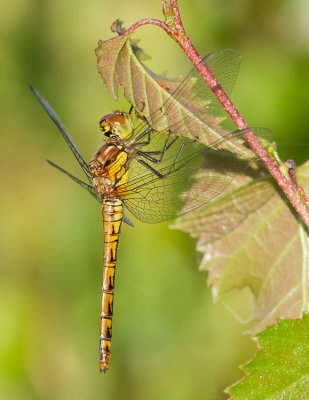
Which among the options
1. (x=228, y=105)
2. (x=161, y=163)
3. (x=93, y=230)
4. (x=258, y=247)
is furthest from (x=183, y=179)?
(x=93, y=230)

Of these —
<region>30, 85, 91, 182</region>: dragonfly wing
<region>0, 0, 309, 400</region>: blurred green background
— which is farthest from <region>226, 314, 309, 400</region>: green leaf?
<region>0, 0, 309, 400</region>: blurred green background

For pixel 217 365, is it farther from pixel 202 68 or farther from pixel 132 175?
pixel 202 68

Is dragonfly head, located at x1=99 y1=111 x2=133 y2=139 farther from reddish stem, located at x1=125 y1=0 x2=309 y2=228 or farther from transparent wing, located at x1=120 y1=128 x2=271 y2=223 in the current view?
reddish stem, located at x1=125 y1=0 x2=309 y2=228

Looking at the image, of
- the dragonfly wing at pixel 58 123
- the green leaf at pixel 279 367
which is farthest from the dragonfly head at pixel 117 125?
the green leaf at pixel 279 367

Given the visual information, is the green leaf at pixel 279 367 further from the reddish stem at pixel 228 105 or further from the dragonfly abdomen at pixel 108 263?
the dragonfly abdomen at pixel 108 263

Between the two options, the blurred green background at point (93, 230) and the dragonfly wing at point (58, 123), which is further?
the blurred green background at point (93, 230)

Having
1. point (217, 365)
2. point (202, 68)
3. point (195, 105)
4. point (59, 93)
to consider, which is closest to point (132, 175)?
point (195, 105)
